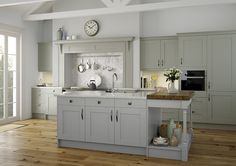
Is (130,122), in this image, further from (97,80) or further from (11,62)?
(11,62)

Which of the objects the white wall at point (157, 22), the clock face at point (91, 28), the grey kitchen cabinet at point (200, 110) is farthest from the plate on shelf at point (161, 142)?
the clock face at point (91, 28)

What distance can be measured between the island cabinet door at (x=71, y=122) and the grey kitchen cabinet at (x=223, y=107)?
320cm

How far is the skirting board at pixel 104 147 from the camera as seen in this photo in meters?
4.10

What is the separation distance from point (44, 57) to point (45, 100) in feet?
4.27

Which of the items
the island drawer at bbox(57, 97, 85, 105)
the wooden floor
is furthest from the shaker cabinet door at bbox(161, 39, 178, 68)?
the island drawer at bbox(57, 97, 85, 105)

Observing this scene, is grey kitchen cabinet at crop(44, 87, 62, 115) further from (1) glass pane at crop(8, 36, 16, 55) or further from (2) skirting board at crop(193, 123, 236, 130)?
(2) skirting board at crop(193, 123, 236, 130)

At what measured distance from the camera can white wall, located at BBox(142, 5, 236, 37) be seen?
6.43 metres

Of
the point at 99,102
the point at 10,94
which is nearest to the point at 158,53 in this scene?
the point at 99,102

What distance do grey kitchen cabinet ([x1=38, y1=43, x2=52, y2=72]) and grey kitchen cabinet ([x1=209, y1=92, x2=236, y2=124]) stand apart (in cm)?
454

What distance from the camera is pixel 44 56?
7723mm

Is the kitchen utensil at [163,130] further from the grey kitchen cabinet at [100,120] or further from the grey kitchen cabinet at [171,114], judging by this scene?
the grey kitchen cabinet at [171,114]

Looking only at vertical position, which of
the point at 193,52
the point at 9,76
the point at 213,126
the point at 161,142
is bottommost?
the point at 213,126

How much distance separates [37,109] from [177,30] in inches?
175

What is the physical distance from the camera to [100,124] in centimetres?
422
